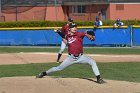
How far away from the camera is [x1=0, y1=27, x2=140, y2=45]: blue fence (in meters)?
31.6

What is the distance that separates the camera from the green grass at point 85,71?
48.0ft

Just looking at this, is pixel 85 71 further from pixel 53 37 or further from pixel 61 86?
pixel 53 37

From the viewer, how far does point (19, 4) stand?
49.2 meters

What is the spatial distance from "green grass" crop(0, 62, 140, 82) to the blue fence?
508 inches

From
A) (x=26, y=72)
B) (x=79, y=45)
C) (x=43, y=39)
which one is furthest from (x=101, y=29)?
(x=79, y=45)

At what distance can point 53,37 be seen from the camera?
106 feet

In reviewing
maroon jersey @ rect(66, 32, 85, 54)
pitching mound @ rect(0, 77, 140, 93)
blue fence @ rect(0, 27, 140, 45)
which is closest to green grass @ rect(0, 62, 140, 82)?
pitching mound @ rect(0, 77, 140, 93)

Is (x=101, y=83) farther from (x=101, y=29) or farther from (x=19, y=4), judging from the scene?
(x=19, y=4)

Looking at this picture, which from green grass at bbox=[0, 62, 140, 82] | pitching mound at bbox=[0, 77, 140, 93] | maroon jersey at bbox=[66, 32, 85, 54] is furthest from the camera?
green grass at bbox=[0, 62, 140, 82]

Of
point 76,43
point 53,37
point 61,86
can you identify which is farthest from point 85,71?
point 53,37

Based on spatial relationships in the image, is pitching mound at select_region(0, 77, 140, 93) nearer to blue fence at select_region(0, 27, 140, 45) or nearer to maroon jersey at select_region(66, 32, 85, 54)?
maroon jersey at select_region(66, 32, 85, 54)

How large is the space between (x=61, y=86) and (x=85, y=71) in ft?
14.5

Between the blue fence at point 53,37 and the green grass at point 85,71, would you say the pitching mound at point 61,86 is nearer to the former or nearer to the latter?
the green grass at point 85,71

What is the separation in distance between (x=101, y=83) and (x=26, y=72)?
4.22 m
